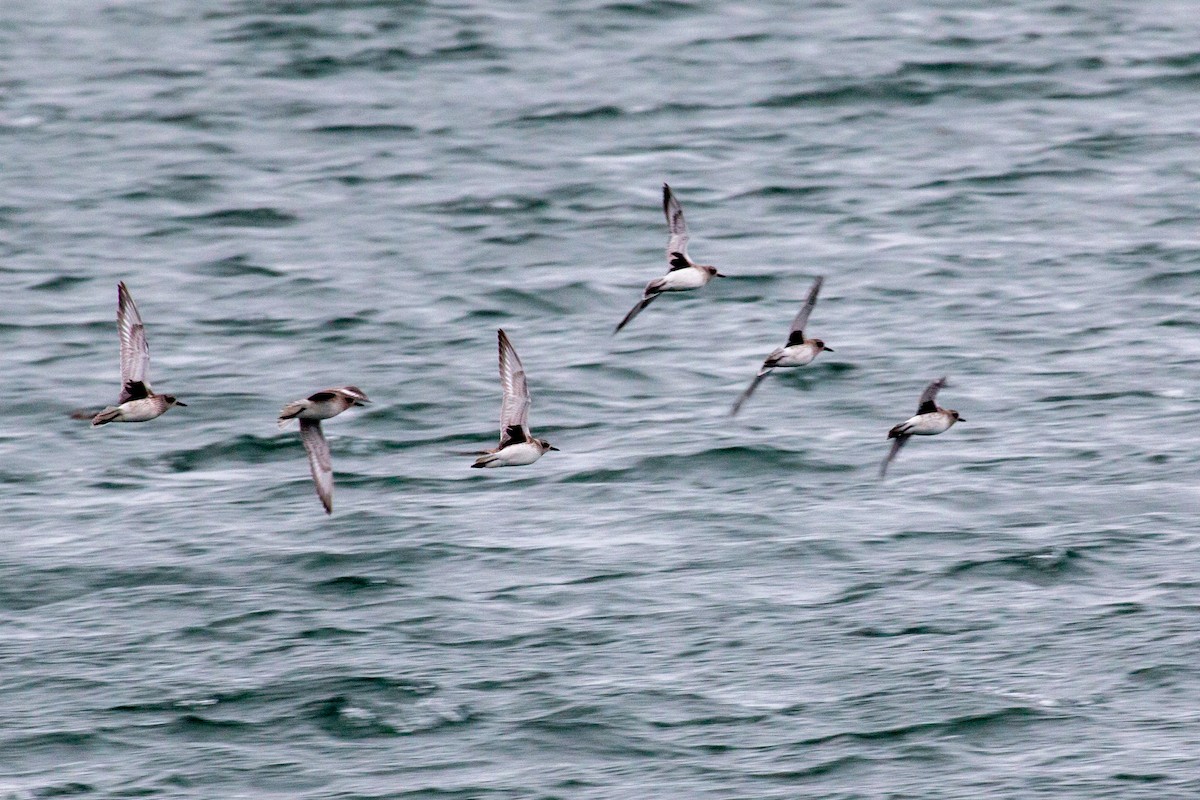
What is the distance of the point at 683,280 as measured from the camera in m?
19.1

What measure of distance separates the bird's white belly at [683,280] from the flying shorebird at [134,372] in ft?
14.7

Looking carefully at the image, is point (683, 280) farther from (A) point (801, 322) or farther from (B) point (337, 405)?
(B) point (337, 405)

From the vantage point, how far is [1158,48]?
1647 inches

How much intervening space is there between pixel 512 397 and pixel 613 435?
19.7 feet

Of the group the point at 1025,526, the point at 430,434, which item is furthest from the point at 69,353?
the point at 1025,526

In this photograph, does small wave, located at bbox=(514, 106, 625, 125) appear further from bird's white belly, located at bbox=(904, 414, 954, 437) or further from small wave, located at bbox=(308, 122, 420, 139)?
bird's white belly, located at bbox=(904, 414, 954, 437)

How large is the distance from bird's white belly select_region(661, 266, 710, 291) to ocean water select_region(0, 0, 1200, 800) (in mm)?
2908

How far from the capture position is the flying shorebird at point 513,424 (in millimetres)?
17625

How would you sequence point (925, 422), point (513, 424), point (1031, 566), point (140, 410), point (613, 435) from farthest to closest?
point (613, 435), point (1031, 566), point (925, 422), point (513, 424), point (140, 410)

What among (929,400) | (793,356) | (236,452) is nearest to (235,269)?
(236,452)

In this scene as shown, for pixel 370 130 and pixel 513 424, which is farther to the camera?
pixel 370 130

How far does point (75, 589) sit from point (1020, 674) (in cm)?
886

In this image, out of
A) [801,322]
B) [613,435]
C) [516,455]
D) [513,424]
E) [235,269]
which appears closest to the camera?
[516,455]

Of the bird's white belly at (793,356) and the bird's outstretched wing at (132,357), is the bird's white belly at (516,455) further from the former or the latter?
the bird's outstretched wing at (132,357)
